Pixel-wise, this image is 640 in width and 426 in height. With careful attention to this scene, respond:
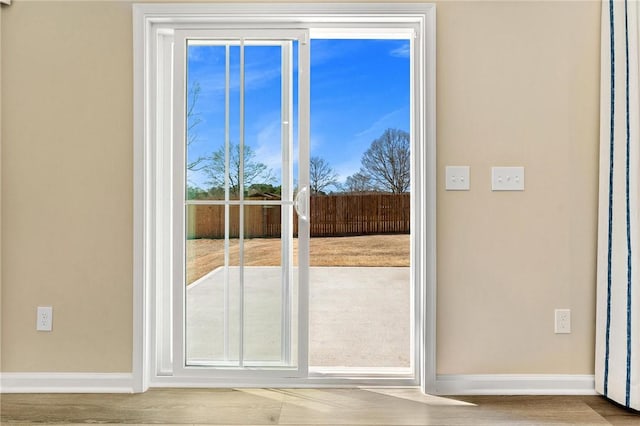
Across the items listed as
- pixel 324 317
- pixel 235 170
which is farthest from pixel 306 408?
pixel 324 317

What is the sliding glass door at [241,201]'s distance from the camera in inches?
84.4

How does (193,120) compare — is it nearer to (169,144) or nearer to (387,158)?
(169,144)

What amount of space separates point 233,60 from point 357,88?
2606mm

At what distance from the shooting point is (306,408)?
1926 millimetres

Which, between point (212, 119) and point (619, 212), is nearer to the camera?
point (619, 212)

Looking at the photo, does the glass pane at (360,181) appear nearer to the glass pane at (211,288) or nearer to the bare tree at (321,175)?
the bare tree at (321,175)

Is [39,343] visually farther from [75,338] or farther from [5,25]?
[5,25]

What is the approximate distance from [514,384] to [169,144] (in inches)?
85.3

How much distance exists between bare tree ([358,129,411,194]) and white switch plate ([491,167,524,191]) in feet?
8.54

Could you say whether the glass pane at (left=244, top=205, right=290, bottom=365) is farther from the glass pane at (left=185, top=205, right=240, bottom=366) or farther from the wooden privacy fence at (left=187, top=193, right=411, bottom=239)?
the wooden privacy fence at (left=187, top=193, right=411, bottom=239)

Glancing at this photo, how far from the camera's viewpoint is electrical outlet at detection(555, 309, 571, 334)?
209cm

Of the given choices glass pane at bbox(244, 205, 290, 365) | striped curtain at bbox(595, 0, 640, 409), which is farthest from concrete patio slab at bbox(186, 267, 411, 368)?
striped curtain at bbox(595, 0, 640, 409)

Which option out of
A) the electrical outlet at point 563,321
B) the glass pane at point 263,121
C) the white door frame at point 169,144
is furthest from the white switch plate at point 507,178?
the glass pane at point 263,121

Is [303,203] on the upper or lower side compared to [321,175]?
lower
